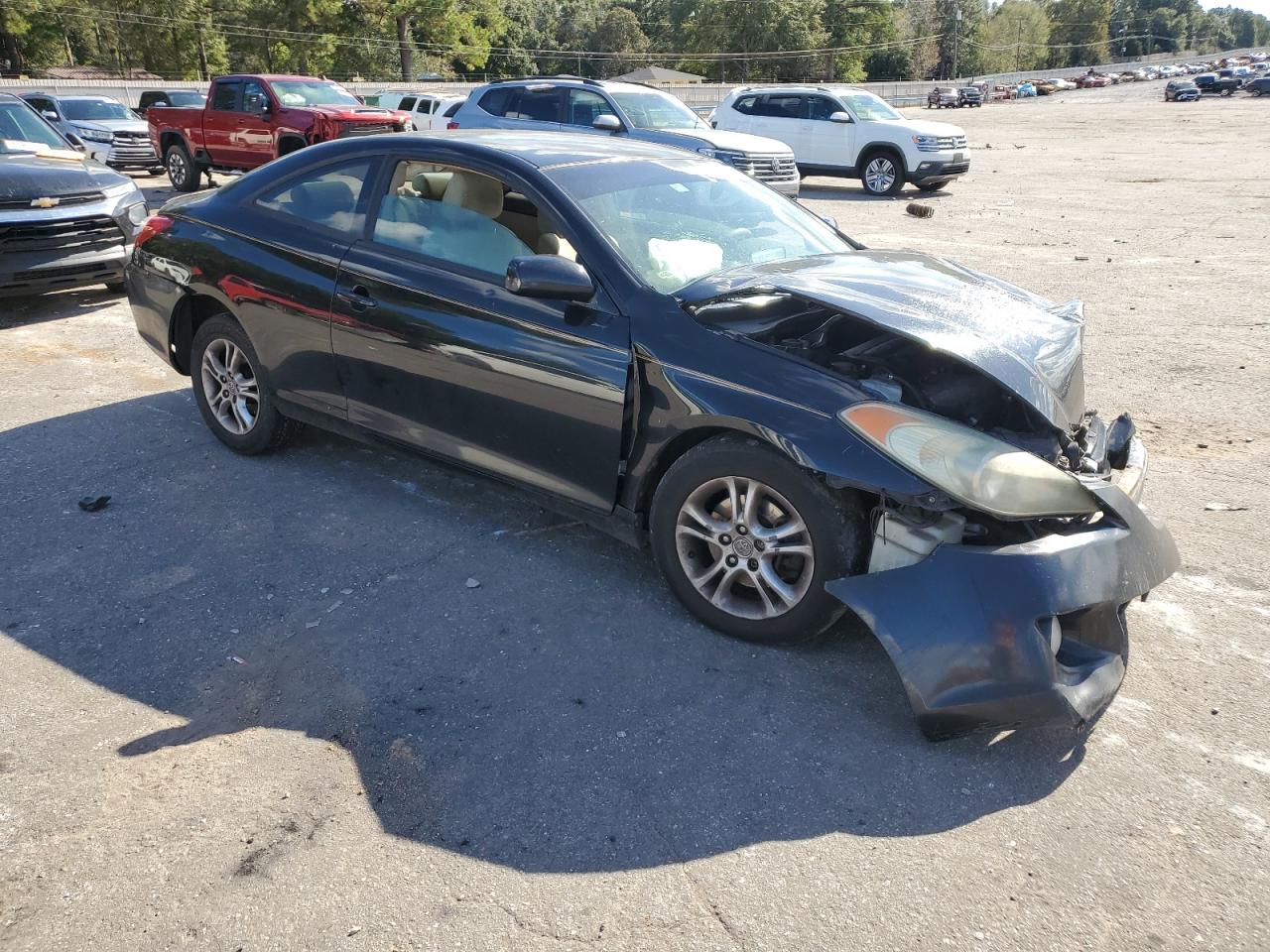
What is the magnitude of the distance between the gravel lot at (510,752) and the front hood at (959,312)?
3.53ft

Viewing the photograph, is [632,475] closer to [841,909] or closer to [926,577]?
[926,577]

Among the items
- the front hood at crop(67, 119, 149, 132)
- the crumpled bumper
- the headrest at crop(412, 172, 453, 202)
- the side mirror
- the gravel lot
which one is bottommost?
the gravel lot

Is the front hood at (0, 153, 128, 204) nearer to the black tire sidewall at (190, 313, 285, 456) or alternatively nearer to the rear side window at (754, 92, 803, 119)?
the black tire sidewall at (190, 313, 285, 456)

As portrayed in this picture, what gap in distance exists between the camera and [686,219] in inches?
173

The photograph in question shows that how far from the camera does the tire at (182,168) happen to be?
56.3ft

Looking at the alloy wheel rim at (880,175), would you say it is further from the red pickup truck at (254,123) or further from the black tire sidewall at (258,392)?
the black tire sidewall at (258,392)

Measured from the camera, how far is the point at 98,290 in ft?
32.6

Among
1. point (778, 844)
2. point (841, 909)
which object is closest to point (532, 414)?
point (778, 844)

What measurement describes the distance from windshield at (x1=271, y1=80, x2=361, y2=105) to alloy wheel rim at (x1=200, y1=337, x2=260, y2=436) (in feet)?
40.3

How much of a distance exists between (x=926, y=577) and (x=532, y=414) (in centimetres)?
173

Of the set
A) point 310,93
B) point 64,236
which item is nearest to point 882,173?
point 310,93

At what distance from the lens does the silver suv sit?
14.4 m

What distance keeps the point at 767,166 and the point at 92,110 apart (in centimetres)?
1420

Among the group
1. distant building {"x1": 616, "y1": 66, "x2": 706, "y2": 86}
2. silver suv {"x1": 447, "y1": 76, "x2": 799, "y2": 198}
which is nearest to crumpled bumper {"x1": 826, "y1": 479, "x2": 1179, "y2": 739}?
silver suv {"x1": 447, "y1": 76, "x2": 799, "y2": 198}
